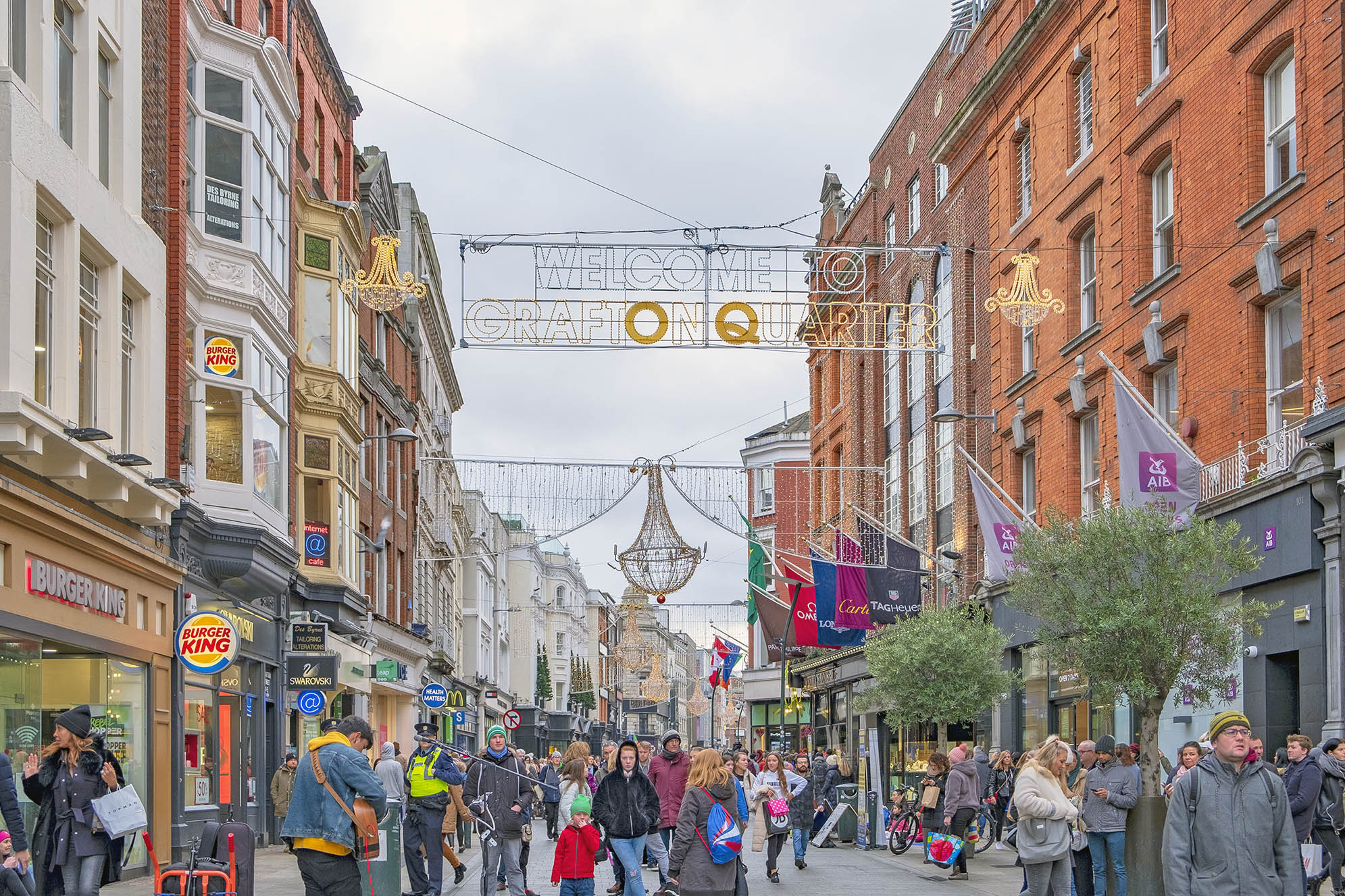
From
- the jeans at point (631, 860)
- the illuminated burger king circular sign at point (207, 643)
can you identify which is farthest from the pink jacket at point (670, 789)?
the illuminated burger king circular sign at point (207, 643)

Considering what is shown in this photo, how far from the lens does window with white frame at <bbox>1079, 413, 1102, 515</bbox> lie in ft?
92.9

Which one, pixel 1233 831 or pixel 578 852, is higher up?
pixel 1233 831

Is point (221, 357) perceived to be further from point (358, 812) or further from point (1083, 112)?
point (1083, 112)

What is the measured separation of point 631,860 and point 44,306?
26.4 ft

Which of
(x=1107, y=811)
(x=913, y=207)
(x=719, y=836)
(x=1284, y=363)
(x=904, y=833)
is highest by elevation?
(x=913, y=207)

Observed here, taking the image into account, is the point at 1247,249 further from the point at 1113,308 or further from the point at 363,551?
the point at 363,551

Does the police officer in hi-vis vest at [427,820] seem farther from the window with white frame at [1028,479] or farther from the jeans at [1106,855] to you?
the window with white frame at [1028,479]

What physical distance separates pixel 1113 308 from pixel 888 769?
66.0ft

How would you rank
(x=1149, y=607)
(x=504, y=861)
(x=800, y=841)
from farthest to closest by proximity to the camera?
(x=800, y=841) → (x=1149, y=607) → (x=504, y=861)

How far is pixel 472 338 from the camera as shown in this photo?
22.5 m

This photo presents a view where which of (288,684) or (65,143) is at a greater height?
(65,143)

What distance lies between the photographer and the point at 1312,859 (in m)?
14.6

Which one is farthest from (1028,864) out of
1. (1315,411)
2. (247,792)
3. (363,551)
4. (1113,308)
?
(363,551)

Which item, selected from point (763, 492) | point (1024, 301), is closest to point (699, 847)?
point (1024, 301)
